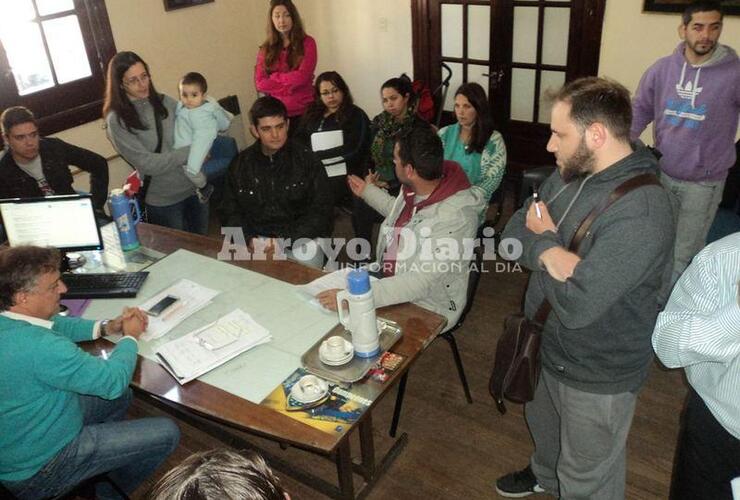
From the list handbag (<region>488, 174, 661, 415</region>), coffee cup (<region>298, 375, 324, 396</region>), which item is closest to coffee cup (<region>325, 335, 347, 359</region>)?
coffee cup (<region>298, 375, 324, 396</region>)

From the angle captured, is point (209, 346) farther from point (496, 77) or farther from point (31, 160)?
point (496, 77)

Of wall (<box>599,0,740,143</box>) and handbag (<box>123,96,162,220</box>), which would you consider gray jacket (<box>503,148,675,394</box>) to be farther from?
wall (<box>599,0,740,143</box>)

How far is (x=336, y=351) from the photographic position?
6.53 ft

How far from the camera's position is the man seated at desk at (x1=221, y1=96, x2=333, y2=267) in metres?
3.13

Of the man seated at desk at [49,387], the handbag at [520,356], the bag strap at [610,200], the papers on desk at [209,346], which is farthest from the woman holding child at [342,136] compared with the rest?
the bag strap at [610,200]

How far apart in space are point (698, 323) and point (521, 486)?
4.00 ft

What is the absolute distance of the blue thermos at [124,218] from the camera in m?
2.90

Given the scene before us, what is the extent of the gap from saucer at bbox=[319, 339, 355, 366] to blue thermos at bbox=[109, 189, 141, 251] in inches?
56.6

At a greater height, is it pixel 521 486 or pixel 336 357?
pixel 336 357

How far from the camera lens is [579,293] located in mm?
1648

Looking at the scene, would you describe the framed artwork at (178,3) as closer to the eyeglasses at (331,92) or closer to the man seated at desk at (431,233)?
the eyeglasses at (331,92)

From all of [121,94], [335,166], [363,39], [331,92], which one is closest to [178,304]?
[121,94]

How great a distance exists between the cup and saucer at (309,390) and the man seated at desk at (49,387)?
579mm

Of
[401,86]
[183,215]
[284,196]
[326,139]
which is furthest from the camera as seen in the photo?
[326,139]
